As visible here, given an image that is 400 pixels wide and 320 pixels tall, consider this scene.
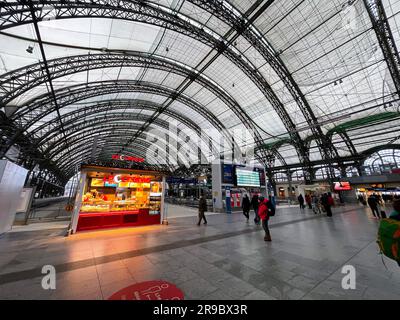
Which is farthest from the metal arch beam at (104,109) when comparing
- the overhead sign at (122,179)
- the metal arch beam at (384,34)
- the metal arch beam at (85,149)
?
the metal arch beam at (384,34)

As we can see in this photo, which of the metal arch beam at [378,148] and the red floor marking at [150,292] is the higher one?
the metal arch beam at [378,148]

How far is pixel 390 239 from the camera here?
2271 millimetres

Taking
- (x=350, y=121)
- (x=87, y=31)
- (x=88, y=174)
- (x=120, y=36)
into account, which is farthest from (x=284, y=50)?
(x=88, y=174)

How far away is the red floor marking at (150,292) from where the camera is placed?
8.55ft

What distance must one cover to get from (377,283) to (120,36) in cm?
2022

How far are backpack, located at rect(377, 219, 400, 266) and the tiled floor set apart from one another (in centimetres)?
93

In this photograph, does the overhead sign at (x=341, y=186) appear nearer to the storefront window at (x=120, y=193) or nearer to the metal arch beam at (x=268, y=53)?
the metal arch beam at (x=268, y=53)

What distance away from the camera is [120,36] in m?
14.3

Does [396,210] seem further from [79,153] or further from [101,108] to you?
[79,153]

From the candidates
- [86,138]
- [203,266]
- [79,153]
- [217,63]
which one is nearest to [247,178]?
[217,63]

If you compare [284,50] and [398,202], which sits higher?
[284,50]

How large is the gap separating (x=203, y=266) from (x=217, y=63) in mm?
21616

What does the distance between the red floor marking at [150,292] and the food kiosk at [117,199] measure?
606 centimetres
